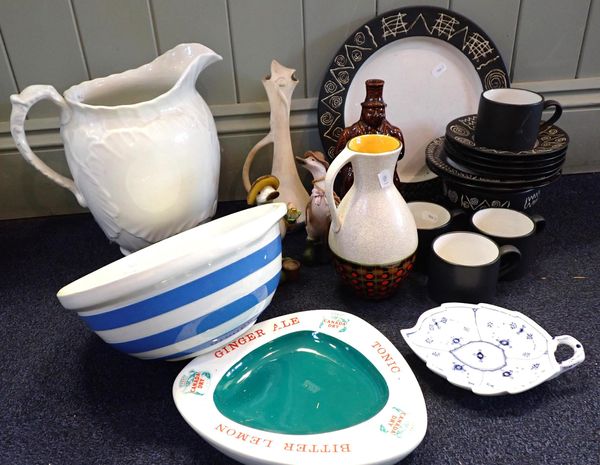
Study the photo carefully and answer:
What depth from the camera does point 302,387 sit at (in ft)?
1.75

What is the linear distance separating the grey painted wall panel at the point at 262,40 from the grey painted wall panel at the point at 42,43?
0.74 ft

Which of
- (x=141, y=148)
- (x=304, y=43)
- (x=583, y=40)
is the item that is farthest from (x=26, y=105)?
(x=583, y=40)

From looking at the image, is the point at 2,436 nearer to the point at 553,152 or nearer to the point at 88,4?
the point at 88,4

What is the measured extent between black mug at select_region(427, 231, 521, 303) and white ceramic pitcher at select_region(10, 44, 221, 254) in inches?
11.7

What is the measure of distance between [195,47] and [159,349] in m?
0.39

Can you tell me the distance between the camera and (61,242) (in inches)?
31.9

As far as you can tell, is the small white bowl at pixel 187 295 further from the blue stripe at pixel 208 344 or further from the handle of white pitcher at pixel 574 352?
the handle of white pitcher at pixel 574 352

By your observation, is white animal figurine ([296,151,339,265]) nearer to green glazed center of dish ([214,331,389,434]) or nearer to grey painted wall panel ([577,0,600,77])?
green glazed center of dish ([214,331,389,434])

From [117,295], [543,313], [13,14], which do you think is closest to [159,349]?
[117,295]

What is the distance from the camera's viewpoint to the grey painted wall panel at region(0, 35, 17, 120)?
77 cm

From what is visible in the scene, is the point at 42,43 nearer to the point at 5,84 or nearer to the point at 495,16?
the point at 5,84

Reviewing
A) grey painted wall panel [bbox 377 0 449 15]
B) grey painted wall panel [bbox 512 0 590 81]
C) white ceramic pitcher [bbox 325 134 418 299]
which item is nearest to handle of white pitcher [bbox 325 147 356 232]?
white ceramic pitcher [bbox 325 134 418 299]

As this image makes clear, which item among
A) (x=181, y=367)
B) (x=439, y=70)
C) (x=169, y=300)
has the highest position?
(x=439, y=70)

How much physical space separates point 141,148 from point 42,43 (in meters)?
0.29
